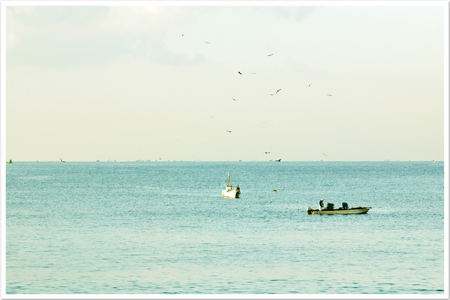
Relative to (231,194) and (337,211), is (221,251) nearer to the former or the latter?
(337,211)

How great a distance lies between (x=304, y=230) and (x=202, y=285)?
28.4 meters

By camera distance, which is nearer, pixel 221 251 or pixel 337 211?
pixel 221 251

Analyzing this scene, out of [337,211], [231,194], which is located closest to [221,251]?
[337,211]

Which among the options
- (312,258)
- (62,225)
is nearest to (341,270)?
(312,258)

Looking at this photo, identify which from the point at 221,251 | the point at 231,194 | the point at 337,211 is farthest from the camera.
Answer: the point at 231,194

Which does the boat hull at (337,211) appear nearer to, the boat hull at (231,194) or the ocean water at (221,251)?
the ocean water at (221,251)

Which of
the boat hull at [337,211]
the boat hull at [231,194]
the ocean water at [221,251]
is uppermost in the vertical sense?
the boat hull at [231,194]

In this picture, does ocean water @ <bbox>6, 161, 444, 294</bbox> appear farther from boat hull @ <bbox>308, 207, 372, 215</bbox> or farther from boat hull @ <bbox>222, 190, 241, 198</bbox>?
boat hull @ <bbox>222, 190, 241, 198</bbox>

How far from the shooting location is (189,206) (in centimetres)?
9188

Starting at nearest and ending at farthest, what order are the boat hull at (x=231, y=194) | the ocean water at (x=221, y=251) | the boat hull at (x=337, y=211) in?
1. the ocean water at (x=221, y=251)
2. the boat hull at (x=337, y=211)
3. the boat hull at (x=231, y=194)

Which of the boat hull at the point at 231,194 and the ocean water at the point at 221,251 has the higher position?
the boat hull at the point at 231,194

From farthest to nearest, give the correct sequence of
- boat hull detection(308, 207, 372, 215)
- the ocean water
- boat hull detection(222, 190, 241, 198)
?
boat hull detection(222, 190, 241, 198) → boat hull detection(308, 207, 372, 215) → the ocean water

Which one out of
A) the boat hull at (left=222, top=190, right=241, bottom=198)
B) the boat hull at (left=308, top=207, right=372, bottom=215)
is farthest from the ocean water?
the boat hull at (left=222, top=190, right=241, bottom=198)

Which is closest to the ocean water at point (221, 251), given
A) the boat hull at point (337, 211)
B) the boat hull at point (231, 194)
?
the boat hull at point (337, 211)
